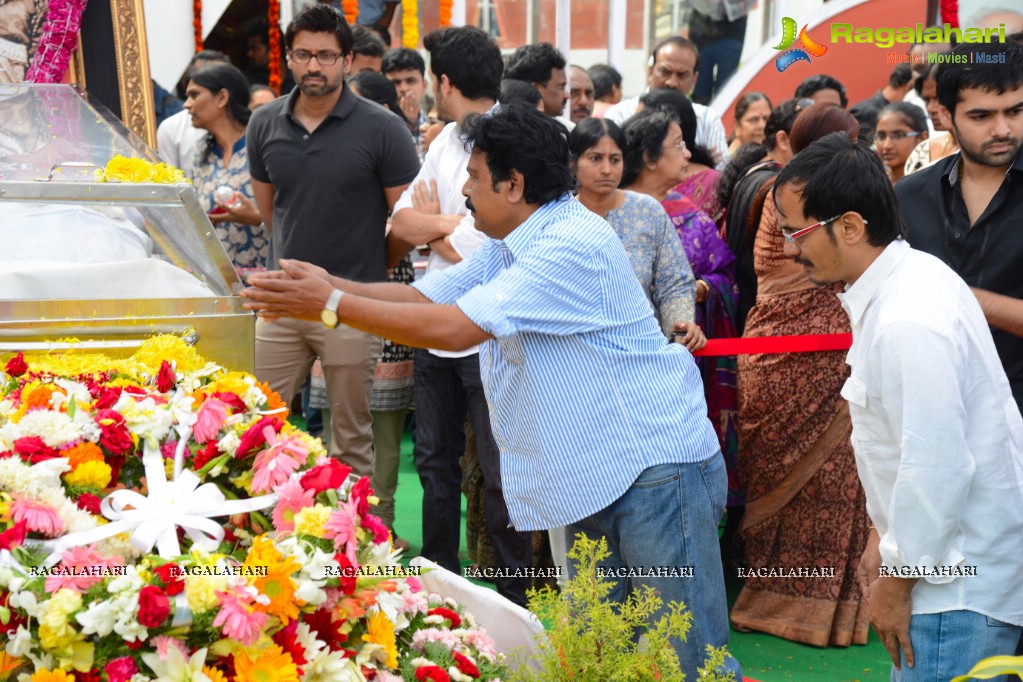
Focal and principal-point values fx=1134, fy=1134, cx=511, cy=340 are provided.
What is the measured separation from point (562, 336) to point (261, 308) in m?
0.73

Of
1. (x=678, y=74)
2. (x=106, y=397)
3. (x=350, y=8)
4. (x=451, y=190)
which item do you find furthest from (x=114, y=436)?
(x=350, y=8)

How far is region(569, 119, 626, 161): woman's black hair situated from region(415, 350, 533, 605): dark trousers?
870 mm

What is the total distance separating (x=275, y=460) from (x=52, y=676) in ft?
1.68

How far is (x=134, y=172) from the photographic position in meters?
3.29

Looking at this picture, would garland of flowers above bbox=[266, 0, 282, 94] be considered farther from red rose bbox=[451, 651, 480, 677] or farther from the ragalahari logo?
red rose bbox=[451, 651, 480, 677]

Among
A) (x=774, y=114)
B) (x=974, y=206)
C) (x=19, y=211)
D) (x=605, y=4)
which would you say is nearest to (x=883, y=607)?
(x=974, y=206)

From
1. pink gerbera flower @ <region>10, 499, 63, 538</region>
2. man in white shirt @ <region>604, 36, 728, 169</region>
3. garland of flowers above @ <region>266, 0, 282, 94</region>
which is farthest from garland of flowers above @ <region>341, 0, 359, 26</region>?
pink gerbera flower @ <region>10, 499, 63, 538</region>

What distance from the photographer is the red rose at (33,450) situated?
196cm

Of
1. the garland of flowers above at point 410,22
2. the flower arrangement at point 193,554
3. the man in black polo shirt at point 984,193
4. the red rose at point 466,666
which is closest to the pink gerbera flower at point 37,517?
the flower arrangement at point 193,554

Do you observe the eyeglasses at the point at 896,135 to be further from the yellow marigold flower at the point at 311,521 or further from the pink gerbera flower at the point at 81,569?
the pink gerbera flower at the point at 81,569

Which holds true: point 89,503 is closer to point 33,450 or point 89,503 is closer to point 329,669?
point 33,450

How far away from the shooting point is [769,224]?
4.24 meters

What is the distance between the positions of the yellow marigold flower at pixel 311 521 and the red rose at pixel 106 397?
1.87 ft

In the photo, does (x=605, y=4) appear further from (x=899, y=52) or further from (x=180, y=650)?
(x=180, y=650)
